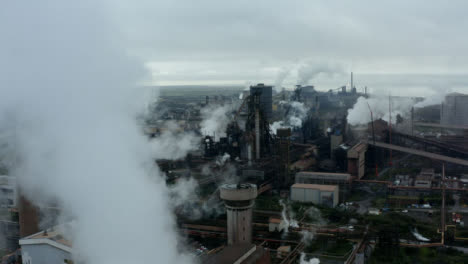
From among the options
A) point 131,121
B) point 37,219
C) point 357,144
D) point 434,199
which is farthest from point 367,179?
point 131,121

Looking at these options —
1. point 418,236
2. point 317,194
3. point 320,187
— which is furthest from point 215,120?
point 418,236

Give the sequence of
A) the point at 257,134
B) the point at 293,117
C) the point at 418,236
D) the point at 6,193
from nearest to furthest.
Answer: the point at 418,236
the point at 6,193
the point at 257,134
the point at 293,117

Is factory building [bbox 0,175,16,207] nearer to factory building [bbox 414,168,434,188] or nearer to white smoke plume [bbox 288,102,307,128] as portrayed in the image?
factory building [bbox 414,168,434,188]

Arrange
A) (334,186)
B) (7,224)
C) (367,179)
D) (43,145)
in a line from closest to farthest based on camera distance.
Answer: (43,145)
(7,224)
(334,186)
(367,179)

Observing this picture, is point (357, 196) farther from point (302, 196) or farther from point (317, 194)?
point (302, 196)

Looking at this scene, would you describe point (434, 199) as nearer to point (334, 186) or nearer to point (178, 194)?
point (334, 186)

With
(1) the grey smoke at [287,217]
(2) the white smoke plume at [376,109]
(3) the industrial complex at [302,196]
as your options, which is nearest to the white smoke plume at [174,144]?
(3) the industrial complex at [302,196]

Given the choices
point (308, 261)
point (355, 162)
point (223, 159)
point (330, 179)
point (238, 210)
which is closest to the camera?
point (308, 261)
